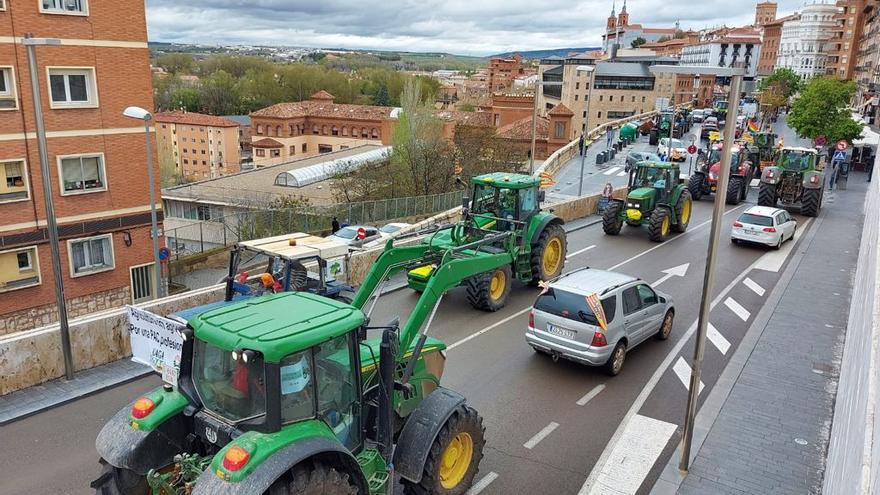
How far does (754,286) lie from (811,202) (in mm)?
11427

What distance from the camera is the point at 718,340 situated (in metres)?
12.5

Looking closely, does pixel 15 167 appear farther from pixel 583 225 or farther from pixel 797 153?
pixel 797 153

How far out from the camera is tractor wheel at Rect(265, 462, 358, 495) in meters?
4.88

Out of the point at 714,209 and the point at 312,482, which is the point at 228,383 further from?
the point at 714,209

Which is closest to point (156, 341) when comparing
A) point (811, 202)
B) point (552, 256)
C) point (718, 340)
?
point (552, 256)

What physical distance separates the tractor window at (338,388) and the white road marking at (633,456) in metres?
3.30

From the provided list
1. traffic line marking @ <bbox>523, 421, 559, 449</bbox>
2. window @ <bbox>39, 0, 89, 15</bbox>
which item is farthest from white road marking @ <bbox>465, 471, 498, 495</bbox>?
window @ <bbox>39, 0, 89, 15</bbox>

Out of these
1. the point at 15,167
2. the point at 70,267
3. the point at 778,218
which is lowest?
the point at 70,267

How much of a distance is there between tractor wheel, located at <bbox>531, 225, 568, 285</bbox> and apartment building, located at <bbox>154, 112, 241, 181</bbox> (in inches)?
3133

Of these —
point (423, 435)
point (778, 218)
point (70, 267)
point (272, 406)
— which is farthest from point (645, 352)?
point (70, 267)

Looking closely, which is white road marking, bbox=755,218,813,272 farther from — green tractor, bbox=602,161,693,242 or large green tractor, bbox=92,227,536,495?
large green tractor, bbox=92,227,536,495

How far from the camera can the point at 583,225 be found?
23.4 m

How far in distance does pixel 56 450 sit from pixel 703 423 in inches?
350

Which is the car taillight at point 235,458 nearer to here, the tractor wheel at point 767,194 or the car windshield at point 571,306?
the car windshield at point 571,306
